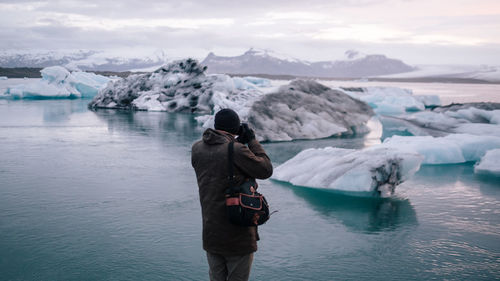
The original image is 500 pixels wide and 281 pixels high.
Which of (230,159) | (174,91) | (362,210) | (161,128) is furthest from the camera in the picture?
(174,91)

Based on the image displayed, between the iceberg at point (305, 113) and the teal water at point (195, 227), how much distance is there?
4123mm

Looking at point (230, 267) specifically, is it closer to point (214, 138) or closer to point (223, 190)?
point (223, 190)

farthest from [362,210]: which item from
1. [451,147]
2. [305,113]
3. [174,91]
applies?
[174,91]

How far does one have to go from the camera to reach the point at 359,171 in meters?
6.52

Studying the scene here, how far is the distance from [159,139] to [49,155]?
360 cm

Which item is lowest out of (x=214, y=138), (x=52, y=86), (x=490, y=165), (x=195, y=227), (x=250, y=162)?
(x=195, y=227)

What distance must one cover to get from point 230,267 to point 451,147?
8261 mm

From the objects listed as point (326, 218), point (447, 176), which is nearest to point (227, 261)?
point (326, 218)

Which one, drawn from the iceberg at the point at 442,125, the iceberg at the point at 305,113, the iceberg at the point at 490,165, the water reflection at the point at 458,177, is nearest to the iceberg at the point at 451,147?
the water reflection at the point at 458,177

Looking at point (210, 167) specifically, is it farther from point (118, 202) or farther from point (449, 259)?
point (118, 202)

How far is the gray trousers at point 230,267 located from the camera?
2516mm

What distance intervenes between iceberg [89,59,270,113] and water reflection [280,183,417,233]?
16419mm

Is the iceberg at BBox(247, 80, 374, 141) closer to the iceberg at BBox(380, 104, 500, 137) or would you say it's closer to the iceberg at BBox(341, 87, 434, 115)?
the iceberg at BBox(380, 104, 500, 137)

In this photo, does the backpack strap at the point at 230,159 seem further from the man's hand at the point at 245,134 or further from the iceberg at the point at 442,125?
the iceberg at the point at 442,125
